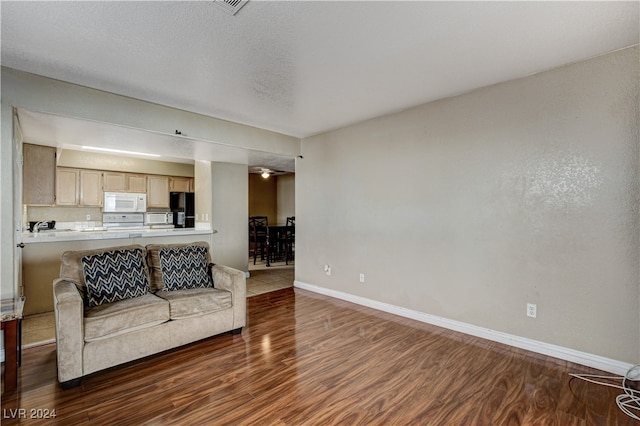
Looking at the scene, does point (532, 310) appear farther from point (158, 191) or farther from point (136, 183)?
point (136, 183)

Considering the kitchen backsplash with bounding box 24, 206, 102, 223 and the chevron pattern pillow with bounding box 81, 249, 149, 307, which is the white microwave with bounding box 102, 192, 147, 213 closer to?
the kitchen backsplash with bounding box 24, 206, 102, 223

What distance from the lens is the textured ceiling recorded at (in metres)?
1.86

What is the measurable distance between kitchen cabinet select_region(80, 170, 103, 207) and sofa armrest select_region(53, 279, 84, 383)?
4660 mm

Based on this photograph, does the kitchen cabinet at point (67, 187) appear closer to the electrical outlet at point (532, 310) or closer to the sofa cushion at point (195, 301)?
the sofa cushion at point (195, 301)

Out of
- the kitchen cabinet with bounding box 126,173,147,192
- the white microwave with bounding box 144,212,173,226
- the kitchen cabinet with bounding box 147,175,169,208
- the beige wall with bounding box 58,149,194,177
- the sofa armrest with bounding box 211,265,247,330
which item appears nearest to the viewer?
the sofa armrest with bounding box 211,265,247,330

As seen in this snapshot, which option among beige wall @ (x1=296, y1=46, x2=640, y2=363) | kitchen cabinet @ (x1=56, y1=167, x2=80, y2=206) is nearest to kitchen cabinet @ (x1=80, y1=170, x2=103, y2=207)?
kitchen cabinet @ (x1=56, y1=167, x2=80, y2=206)

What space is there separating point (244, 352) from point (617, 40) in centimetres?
385

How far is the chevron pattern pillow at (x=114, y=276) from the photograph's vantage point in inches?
101

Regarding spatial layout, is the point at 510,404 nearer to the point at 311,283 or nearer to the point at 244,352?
the point at 244,352

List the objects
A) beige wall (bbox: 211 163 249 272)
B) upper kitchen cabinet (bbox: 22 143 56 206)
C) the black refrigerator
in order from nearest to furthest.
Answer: upper kitchen cabinet (bbox: 22 143 56 206) → beige wall (bbox: 211 163 249 272) → the black refrigerator

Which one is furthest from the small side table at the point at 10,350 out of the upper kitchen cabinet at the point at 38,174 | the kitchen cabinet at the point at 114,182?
the kitchen cabinet at the point at 114,182

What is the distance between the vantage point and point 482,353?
8.78 feet

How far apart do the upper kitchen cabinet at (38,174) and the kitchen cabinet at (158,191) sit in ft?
8.97

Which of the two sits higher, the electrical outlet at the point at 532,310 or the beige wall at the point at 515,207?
the beige wall at the point at 515,207
